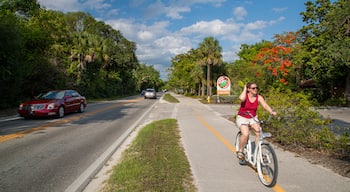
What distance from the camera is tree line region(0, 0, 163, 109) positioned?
15.5 meters

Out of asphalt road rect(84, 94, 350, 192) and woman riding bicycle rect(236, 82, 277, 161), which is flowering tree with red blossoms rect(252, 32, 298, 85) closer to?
asphalt road rect(84, 94, 350, 192)

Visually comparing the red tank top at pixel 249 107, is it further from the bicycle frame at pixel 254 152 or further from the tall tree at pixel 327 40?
the tall tree at pixel 327 40

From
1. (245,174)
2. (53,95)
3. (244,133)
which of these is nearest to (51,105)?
(53,95)

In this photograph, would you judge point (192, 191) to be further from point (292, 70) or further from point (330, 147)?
point (292, 70)

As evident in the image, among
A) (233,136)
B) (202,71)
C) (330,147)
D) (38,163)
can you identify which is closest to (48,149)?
(38,163)

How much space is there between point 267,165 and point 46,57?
79.3ft

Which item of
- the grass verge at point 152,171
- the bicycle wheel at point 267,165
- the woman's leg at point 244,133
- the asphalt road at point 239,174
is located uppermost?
the woman's leg at point 244,133

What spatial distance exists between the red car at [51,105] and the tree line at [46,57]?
3808 millimetres

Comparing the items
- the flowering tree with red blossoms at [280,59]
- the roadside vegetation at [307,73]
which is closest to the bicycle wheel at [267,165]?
the roadside vegetation at [307,73]

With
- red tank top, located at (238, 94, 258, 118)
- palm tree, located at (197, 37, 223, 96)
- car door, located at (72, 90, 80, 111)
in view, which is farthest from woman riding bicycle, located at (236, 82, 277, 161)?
palm tree, located at (197, 37, 223, 96)

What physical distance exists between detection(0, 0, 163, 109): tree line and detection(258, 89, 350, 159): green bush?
601 inches

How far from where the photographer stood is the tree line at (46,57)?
15.5 metres

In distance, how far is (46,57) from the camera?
2300 centimetres

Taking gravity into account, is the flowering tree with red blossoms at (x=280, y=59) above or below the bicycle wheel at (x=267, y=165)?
above
